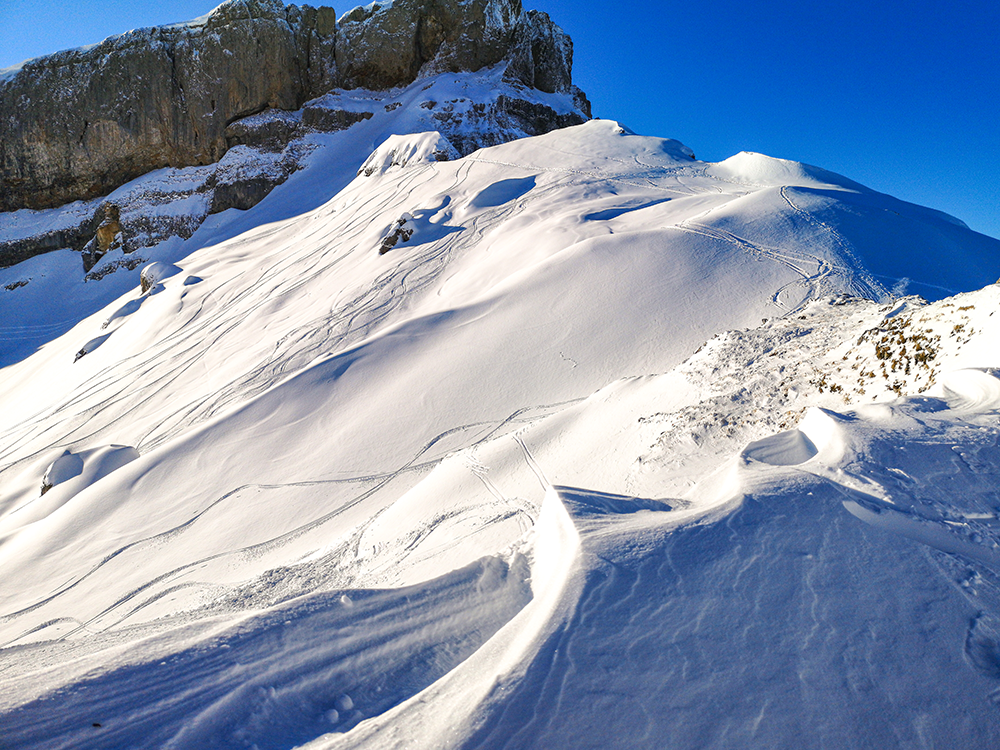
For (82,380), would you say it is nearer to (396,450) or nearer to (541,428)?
(396,450)

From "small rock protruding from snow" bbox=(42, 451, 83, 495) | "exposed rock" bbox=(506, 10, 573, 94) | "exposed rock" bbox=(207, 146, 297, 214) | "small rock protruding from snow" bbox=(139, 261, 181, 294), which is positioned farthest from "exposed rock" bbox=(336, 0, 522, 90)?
"small rock protruding from snow" bbox=(42, 451, 83, 495)

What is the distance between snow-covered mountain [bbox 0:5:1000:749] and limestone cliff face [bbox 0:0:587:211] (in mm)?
17141

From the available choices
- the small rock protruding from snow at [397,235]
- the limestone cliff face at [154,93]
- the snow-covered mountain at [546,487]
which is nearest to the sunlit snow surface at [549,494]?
the snow-covered mountain at [546,487]

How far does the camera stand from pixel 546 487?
378 cm

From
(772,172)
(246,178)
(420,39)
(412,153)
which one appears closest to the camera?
(772,172)

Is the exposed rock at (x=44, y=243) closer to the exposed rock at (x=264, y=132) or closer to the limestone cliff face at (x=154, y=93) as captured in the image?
the limestone cliff face at (x=154, y=93)

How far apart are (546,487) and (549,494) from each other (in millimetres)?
1517

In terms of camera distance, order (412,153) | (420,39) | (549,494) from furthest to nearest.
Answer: (420,39), (412,153), (549,494)

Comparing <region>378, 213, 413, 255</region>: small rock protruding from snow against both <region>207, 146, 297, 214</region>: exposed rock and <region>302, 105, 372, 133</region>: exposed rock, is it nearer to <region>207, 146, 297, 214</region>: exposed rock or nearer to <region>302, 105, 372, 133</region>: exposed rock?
<region>207, 146, 297, 214</region>: exposed rock

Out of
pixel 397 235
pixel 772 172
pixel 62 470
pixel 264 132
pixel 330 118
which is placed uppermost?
pixel 330 118

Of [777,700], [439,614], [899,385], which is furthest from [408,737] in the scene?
[899,385]

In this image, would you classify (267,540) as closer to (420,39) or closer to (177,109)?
(177,109)

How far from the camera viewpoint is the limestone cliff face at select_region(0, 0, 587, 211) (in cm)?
2500

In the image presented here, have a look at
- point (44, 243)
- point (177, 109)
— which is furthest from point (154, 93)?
point (44, 243)
